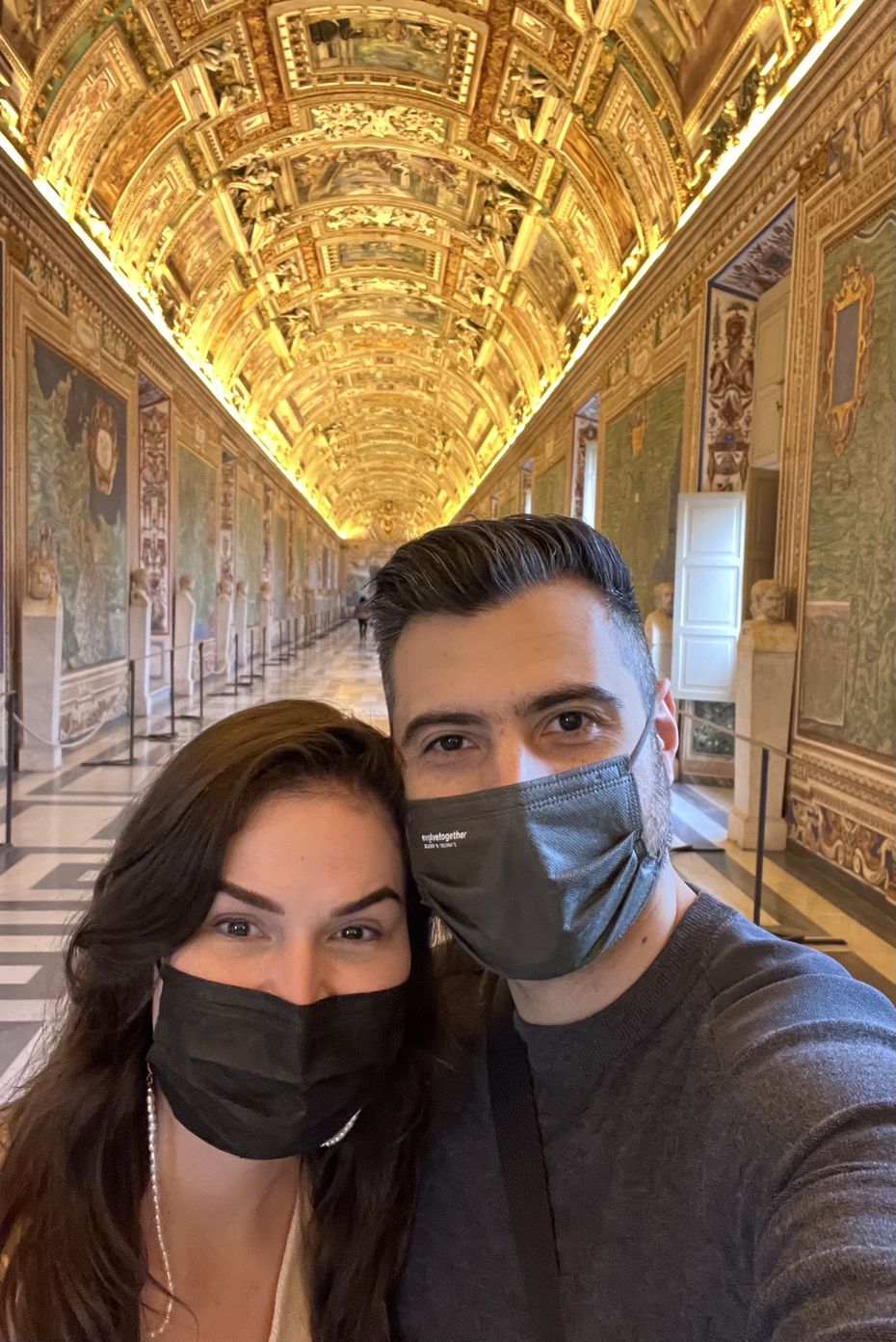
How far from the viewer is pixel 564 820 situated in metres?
1.48

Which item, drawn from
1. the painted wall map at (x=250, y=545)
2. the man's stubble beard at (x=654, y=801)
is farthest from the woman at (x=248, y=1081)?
the painted wall map at (x=250, y=545)

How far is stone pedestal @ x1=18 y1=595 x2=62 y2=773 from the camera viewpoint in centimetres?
1046

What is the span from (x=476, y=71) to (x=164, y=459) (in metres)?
9.36

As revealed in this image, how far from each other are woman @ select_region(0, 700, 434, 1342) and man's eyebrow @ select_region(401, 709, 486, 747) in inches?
5.5

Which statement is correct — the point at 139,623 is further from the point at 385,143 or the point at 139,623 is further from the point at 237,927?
the point at 237,927

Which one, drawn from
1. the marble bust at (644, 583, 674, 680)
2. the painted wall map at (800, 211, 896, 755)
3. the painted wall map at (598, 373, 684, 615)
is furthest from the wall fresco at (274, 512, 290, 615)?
the painted wall map at (800, 211, 896, 755)

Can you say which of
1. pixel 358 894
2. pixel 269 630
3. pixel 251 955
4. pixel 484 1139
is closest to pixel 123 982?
pixel 251 955

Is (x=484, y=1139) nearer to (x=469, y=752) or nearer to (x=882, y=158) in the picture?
(x=469, y=752)

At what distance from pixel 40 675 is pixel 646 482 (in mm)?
9435

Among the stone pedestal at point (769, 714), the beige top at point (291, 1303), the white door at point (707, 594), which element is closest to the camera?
the beige top at point (291, 1303)

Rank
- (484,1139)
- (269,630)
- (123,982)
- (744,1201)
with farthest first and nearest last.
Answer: (269,630) → (123,982) → (484,1139) → (744,1201)

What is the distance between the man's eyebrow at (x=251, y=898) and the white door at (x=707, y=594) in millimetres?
9619

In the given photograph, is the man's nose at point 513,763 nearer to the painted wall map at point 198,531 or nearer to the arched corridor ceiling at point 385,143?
the arched corridor ceiling at point 385,143

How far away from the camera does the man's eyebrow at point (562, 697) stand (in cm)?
143
